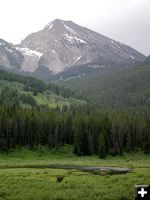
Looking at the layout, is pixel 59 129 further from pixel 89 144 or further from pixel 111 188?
pixel 111 188

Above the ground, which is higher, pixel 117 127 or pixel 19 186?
pixel 117 127

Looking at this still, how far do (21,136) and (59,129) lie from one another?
2037cm

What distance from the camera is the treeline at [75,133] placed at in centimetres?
16375

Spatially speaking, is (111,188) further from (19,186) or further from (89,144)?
(89,144)

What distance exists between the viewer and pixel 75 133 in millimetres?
173375

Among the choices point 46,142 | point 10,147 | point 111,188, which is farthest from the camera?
point 46,142

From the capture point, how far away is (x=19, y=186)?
62.6 meters

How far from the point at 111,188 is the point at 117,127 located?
11882 cm

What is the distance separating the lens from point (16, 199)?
5241cm

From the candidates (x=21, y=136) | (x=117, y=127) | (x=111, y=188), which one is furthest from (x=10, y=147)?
(x=111, y=188)

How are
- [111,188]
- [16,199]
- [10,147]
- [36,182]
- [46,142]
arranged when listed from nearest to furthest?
[16,199] → [111,188] → [36,182] → [10,147] → [46,142]

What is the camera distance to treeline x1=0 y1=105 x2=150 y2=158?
6447 inches

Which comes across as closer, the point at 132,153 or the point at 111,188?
the point at 111,188

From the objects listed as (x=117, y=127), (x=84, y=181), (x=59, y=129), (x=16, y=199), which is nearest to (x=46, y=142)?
(x=59, y=129)
